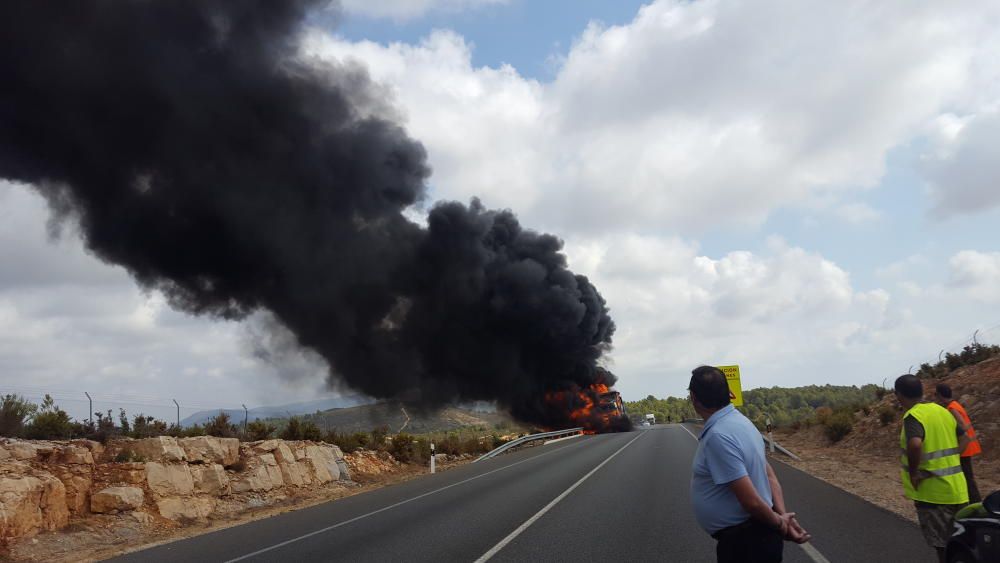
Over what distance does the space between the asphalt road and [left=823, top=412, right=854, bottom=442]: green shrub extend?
9.78 metres

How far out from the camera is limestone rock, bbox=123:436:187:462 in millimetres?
13938

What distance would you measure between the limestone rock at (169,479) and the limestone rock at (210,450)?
29.6 inches

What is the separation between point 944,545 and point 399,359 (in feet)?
132

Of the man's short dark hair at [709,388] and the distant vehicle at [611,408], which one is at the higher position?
the distant vehicle at [611,408]

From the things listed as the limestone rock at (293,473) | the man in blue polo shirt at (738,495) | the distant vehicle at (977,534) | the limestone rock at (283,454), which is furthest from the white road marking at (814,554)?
the limestone rock at (283,454)

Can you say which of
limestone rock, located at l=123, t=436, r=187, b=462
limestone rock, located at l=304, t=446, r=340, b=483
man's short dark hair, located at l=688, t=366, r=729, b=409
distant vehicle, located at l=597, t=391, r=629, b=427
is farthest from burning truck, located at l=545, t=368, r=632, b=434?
man's short dark hair, located at l=688, t=366, r=729, b=409

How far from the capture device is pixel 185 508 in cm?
1327

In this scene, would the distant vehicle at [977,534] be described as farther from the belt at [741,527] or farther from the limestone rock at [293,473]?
the limestone rock at [293,473]

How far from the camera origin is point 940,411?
5.06 metres

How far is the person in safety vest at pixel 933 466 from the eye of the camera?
15.8 ft

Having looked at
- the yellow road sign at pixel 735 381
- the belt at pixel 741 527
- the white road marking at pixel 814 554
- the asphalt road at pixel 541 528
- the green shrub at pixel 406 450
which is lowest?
the white road marking at pixel 814 554

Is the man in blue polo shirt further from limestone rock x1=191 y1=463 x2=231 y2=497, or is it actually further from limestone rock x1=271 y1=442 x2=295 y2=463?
limestone rock x1=271 y1=442 x2=295 y2=463

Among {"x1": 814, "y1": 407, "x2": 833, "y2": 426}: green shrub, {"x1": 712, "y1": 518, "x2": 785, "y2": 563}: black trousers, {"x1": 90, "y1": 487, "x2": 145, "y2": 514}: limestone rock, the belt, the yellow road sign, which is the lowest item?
{"x1": 90, "y1": 487, "x2": 145, "y2": 514}: limestone rock

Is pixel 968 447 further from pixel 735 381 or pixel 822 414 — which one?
pixel 822 414
